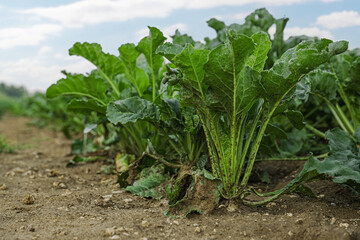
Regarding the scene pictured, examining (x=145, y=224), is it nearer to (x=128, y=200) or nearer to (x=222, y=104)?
(x=128, y=200)

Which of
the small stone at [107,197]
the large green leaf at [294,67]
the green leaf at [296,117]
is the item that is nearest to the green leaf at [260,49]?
the large green leaf at [294,67]

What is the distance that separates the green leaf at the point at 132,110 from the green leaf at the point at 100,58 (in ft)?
2.53

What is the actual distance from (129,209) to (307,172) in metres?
1.08

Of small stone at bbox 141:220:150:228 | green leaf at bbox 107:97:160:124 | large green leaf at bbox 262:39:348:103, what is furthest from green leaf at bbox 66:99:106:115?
large green leaf at bbox 262:39:348:103

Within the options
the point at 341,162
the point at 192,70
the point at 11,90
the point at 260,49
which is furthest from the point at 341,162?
the point at 11,90

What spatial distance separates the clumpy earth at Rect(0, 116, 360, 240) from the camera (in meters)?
1.83

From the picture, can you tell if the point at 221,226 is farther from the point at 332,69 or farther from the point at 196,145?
the point at 332,69

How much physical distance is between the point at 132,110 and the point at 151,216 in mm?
739

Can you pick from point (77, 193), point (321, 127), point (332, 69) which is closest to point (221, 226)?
point (77, 193)

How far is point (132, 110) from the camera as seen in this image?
2467mm

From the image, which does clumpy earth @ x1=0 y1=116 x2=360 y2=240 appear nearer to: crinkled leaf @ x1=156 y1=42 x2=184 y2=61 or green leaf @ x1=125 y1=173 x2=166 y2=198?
green leaf @ x1=125 y1=173 x2=166 y2=198

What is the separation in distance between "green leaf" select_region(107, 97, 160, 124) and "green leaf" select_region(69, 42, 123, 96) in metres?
Result: 0.77

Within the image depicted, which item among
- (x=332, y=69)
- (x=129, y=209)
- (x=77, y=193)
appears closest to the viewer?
(x=129, y=209)

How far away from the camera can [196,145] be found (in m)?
2.60
